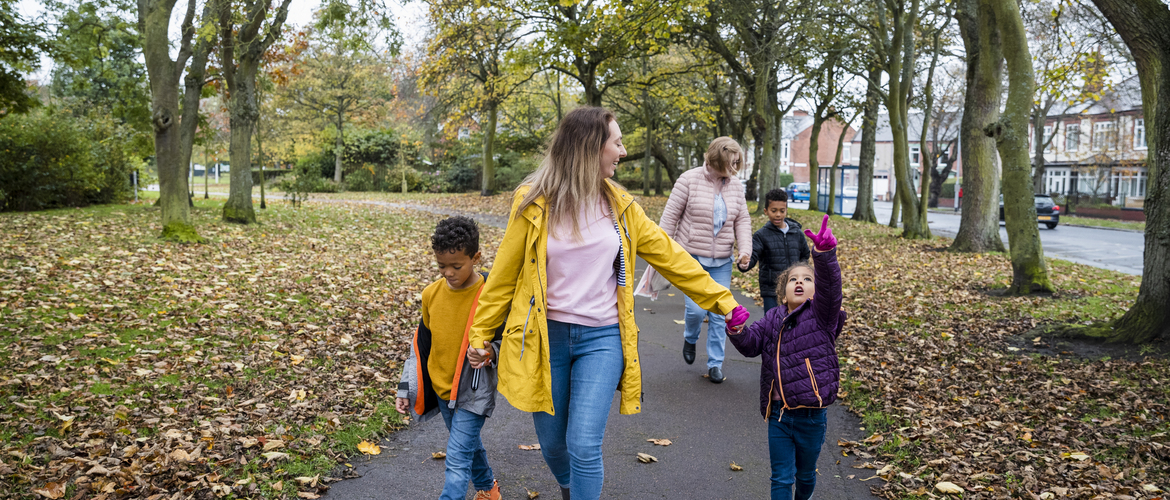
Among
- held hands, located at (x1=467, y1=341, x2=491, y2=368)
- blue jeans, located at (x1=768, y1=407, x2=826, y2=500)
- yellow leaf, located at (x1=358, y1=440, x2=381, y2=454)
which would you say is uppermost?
held hands, located at (x1=467, y1=341, x2=491, y2=368)

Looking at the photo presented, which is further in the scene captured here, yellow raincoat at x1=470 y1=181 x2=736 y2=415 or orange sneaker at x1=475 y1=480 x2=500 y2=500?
orange sneaker at x1=475 y1=480 x2=500 y2=500

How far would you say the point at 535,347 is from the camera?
289 cm

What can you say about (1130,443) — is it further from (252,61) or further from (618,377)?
(252,61)

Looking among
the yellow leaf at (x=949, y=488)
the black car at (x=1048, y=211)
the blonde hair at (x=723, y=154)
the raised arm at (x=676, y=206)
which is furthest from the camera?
the black car at (x=1048, y=211)

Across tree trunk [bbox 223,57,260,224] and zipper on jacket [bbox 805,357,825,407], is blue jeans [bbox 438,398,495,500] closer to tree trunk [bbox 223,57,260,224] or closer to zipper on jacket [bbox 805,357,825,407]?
zipper on jacket [bbox 805,357,825,407]

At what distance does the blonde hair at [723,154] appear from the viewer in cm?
546

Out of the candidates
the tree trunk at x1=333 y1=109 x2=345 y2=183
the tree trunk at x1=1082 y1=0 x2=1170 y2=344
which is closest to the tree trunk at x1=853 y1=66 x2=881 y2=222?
the tree trunk at x1=1082 y1=0 x2=1170 y2=344

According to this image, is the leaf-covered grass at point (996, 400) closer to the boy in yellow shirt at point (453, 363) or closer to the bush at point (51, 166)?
the boy in yellow shirt at point (453, 363)

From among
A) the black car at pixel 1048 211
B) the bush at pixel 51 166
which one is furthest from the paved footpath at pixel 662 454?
the black car at pixel 1048 211

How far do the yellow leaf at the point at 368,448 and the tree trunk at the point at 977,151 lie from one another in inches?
490

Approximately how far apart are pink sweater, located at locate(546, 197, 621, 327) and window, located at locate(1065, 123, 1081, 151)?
50120mm

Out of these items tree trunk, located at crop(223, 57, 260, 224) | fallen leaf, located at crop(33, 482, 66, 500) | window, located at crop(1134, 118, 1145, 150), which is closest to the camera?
fallen leaf, located at crop(33, 482, 66, 500)

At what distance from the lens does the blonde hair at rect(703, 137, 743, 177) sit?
17.9 feet

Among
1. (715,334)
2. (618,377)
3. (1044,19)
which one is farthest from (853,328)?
(1044,19)
